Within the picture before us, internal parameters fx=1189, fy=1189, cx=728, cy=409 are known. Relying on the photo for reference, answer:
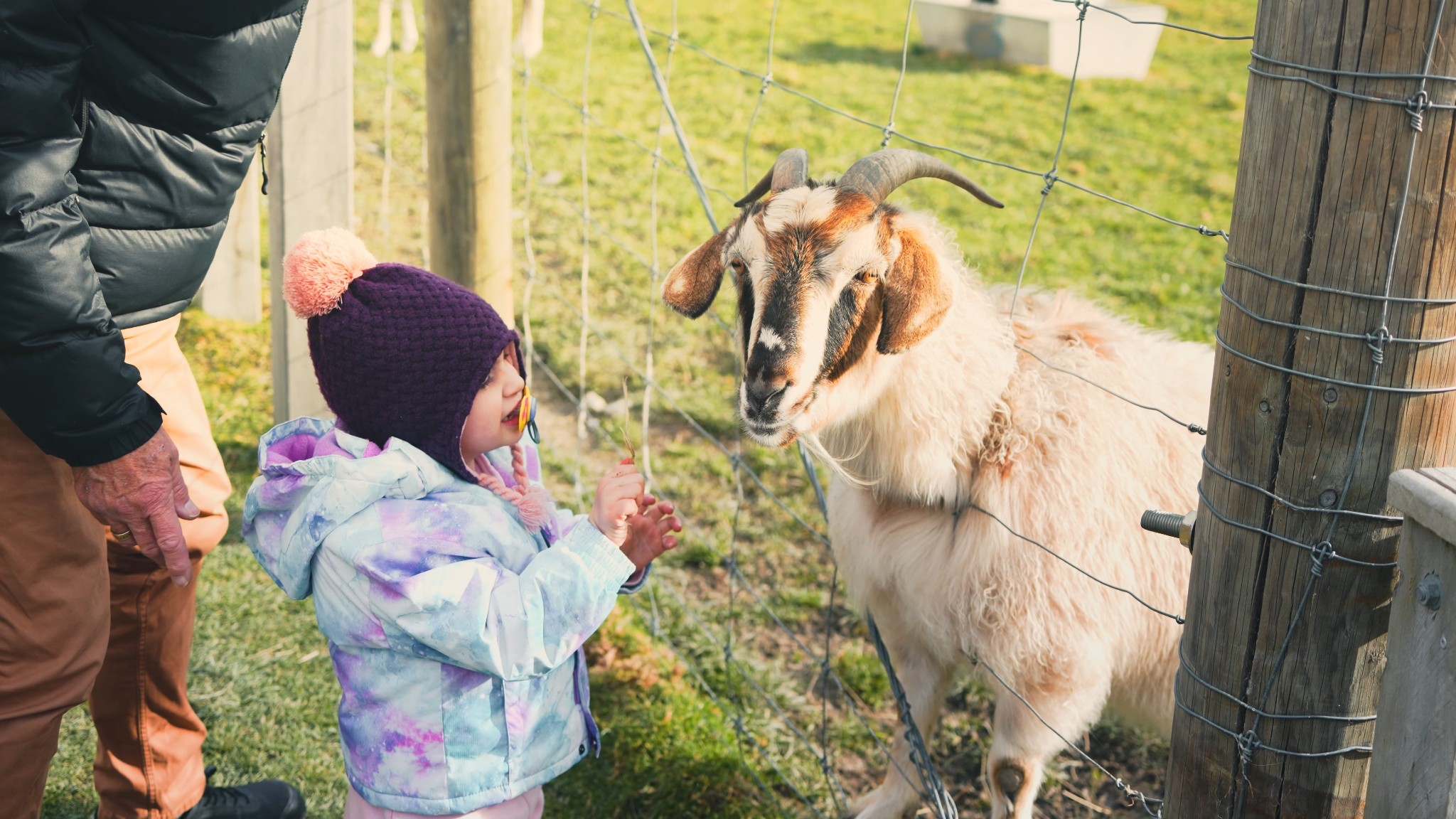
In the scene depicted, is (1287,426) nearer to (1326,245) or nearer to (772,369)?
(1326,245)

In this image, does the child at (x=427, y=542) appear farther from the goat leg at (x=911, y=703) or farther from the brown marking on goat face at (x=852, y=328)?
the goat leg at (x=911, y=703)

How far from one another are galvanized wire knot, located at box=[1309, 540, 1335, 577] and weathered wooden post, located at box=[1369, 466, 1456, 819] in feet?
0.27

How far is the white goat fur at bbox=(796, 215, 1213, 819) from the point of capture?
2.67 meters

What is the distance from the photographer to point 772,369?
7.57ft

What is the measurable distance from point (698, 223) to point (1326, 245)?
5811mm

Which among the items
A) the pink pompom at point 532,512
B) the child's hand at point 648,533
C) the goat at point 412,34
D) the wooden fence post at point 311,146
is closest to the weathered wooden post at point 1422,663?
the child's hand at point 648,533

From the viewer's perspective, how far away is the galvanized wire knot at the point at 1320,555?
1.50m

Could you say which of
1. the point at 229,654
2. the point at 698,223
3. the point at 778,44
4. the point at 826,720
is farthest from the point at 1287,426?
the point at 778,44

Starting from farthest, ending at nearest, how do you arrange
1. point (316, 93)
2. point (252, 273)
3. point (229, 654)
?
point (252, 273) < point (316, 93) < point (229, 654)

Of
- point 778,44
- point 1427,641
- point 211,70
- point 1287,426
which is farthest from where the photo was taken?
point 778,44

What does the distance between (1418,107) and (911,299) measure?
3.53 feet

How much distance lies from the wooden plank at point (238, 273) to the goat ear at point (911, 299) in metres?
3.51

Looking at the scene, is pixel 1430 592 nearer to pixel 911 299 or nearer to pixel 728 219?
pixel 911 299

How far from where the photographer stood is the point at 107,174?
2031 millimetres
